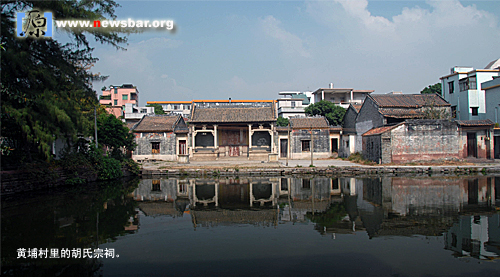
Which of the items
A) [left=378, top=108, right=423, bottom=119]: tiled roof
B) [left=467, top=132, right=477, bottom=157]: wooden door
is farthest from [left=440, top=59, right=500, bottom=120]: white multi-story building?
[left=378, top=108, right=423, bottom=119]: tiled roof

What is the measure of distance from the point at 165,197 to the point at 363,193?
7.58 m

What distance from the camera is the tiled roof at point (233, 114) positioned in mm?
25219

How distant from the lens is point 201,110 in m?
26.9

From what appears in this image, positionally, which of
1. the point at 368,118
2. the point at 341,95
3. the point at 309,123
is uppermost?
the point at 341,95

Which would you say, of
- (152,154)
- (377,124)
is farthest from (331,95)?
(152,154)

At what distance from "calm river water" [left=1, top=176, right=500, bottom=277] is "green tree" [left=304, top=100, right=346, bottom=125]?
24346mm

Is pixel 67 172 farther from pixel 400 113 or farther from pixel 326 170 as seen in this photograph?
pixel 400 113

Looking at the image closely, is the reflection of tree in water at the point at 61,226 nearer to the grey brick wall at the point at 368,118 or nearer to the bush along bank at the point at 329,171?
the bush along bank at the point at 329,171

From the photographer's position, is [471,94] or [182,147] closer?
[471,94]

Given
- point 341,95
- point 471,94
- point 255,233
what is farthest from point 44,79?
point 341,95

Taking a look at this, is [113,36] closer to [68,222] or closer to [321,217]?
[68,222]

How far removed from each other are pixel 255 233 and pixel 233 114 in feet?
65.3

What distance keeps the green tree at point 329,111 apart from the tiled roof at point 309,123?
30.3ft

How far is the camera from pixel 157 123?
27141 mm
